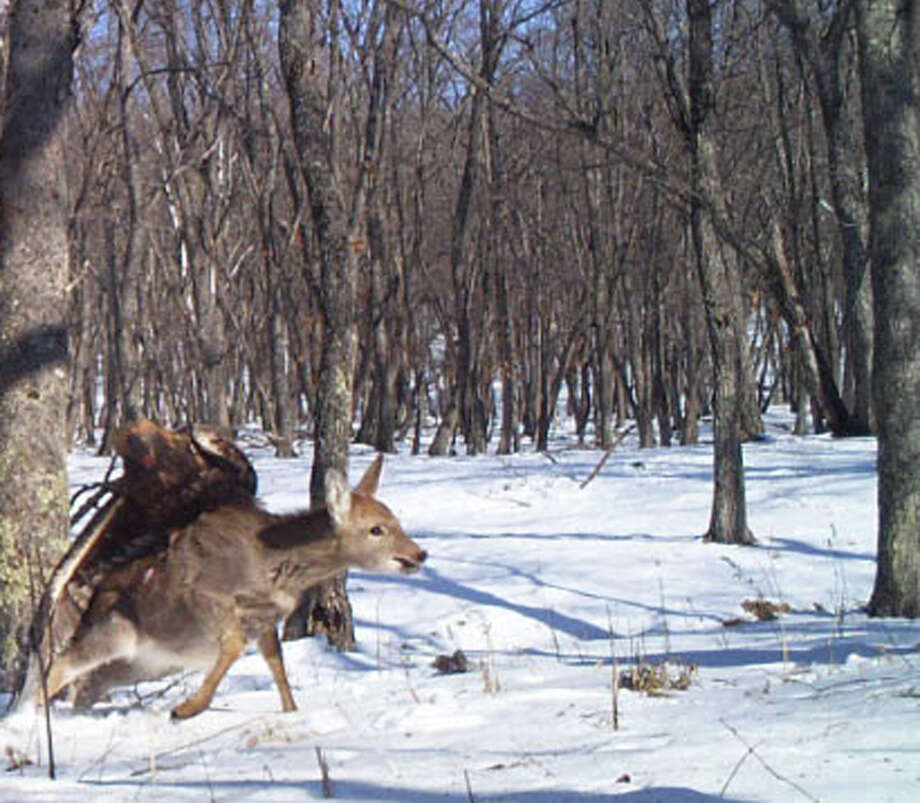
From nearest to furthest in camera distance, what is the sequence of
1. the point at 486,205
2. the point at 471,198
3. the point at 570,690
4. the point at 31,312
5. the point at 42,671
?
the point at 42,671, the point at 570,690, the point at 31,312, the point at 471,198, the point at 486,205

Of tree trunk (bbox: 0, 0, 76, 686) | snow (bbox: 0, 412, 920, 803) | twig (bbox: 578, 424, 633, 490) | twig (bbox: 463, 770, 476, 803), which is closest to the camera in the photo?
twig (bbox: 463, 770, 476, 803)

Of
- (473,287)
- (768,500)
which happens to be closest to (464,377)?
(473,287)

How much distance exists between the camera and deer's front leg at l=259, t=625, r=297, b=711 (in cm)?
536

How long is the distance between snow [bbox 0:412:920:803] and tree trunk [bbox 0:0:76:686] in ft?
2.62

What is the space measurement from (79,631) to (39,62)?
300 centimetres

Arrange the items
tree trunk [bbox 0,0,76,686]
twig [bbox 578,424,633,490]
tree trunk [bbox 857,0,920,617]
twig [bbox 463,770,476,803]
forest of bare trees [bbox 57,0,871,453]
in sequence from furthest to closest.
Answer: forest of bare trees [bbox 57,0,871,453] < twig [bbox 578,424,633,490] < tree trunk [bbox 857,0,920,617] < tree trunk [bbox 0,0,76,686] < twig [bbox 463,770,476,803]

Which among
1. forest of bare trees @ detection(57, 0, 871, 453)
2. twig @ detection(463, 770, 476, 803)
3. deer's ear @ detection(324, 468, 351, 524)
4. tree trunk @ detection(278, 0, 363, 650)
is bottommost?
twig @ detection(463, 770, 476, 803)

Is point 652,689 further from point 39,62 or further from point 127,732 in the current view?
point 39,62

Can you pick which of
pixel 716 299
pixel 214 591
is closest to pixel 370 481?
pixel 214 591

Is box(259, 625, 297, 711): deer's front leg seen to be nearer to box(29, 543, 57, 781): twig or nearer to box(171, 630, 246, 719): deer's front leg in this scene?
box(171, 630, 246, 719): deer's front leg

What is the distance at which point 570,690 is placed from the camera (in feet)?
17.1

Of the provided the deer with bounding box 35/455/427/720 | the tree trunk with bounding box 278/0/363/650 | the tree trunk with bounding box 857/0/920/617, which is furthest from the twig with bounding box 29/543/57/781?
the tree trunk with bounding box 857/0/920/617

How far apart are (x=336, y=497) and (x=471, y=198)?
707 inches

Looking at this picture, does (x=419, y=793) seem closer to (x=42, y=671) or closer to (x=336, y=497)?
(x=42, y=671)
